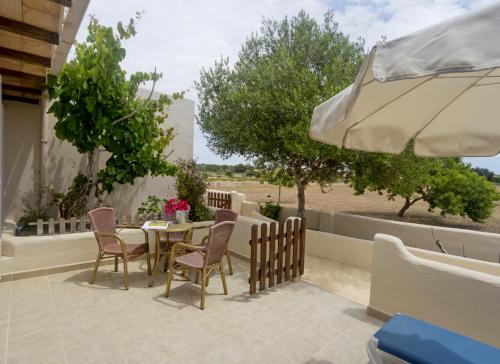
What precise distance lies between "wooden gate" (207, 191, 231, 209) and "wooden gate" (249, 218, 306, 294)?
610 centimetres

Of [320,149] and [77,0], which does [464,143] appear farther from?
[77,0]

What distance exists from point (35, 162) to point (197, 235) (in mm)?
3969

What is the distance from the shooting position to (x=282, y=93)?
6.11m

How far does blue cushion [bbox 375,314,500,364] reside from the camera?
1.96 m

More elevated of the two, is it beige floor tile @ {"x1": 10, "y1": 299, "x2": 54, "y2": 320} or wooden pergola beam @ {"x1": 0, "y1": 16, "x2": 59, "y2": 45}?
wooden pergola beam @ {"x1": 0, "y1": 16, "x2": 59, "y2": 45}

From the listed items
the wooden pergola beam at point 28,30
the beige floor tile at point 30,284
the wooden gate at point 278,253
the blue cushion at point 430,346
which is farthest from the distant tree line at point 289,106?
the beige floor tile at point 30,284

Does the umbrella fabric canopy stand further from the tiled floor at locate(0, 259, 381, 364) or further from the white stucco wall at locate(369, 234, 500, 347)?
the tiled floor at locate(0, 259, 381, 364)

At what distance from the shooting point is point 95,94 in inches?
198

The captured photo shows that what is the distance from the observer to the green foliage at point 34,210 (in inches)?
218

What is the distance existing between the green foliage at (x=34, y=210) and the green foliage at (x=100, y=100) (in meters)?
1.10

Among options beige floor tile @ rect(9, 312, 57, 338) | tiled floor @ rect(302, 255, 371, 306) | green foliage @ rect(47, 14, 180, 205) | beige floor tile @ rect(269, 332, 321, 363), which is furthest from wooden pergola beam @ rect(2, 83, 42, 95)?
tiled floor @ rect(302, 255, 371, 306)

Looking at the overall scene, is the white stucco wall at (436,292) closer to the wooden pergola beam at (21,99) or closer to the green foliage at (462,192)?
the wooden pergola beam at (21,99)

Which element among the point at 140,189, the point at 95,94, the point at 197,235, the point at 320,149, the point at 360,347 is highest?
the point at 95,94

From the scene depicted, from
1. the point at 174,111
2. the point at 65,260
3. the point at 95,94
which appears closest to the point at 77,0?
the point at 95,94
